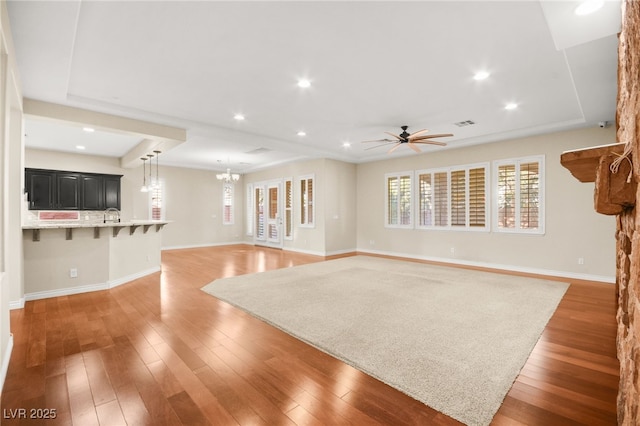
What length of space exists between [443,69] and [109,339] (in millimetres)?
4504

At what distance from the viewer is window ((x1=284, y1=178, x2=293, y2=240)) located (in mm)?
9547

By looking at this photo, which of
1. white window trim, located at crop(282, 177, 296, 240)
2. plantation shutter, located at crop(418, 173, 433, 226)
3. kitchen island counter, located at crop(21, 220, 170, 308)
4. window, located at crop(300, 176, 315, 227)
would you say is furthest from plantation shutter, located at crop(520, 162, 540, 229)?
kitchen island counter, located at crop(21, 220, 170, 308)

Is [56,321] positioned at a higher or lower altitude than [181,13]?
lower

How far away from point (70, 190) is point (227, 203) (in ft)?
15.0

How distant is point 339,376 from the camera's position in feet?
7.39

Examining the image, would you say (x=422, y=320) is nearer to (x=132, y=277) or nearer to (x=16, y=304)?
(x=132, y=277)

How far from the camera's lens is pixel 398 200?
8.20 m

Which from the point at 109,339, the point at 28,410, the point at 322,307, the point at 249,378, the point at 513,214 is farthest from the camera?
the point at 513,214

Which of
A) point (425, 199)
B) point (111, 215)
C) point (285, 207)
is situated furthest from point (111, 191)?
point (425, 199)

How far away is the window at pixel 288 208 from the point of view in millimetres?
9547

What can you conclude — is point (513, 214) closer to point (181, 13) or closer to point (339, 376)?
point (339, 376)

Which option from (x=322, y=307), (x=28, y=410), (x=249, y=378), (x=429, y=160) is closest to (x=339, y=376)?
(x=249, y=378)

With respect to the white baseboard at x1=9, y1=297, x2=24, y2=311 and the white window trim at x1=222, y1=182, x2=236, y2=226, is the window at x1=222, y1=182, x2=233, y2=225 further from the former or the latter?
→ the white baseboard at x1=9, y1=297, x2=24, y2=311

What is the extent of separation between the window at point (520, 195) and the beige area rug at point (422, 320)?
127 cm
